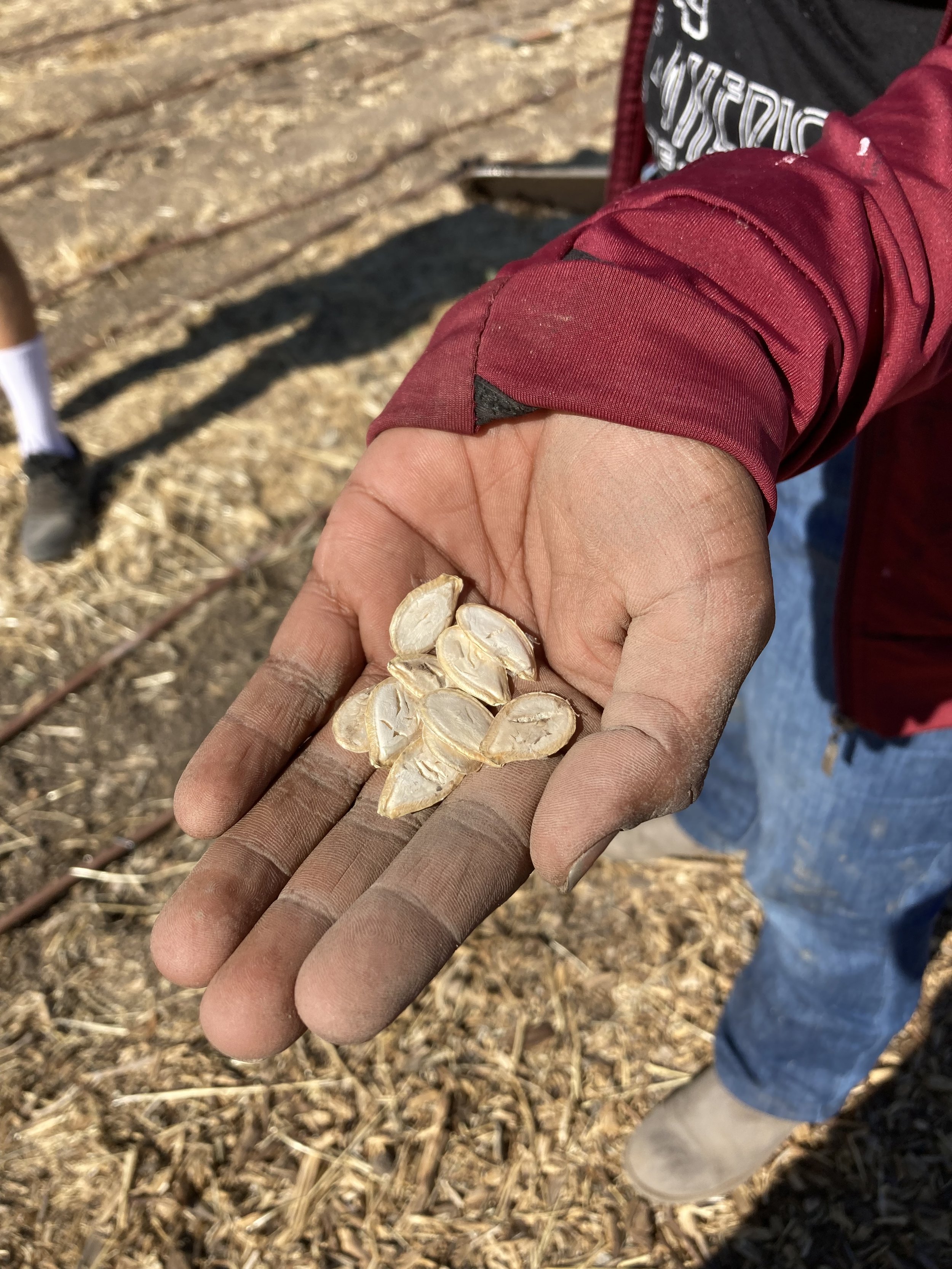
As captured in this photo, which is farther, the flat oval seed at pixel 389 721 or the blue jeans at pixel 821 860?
the blue jeans at pixel 821 860

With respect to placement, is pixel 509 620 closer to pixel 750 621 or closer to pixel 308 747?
pixel 308 747

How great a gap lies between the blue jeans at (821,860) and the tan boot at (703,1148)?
6 cm

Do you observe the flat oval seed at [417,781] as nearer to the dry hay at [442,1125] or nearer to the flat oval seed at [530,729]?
the flat oval seed at [530,729]

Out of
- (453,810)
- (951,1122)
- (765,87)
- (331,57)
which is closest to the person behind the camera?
(453,810)

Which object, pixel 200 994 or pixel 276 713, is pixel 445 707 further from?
pixel 200 994

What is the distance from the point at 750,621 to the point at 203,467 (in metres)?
2.45

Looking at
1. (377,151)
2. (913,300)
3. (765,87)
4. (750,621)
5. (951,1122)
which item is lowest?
(951,1122)

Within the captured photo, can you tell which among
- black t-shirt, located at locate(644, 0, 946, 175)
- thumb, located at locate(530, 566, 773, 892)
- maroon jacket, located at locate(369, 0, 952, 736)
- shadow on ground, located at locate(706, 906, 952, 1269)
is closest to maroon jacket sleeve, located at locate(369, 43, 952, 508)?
maroon jacket, located at locate(369, 0, 952, 736)

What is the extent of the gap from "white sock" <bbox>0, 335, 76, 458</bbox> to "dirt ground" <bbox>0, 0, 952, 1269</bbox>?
0.20 meters

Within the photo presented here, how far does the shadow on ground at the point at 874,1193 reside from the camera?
1.79m

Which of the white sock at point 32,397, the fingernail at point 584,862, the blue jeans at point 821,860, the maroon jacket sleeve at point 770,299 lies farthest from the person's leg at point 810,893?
the white sock at point 32,397

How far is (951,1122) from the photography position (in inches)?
76.5

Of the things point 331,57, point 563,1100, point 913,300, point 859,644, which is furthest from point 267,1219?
point 331,57

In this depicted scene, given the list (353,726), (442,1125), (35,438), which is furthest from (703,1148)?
(35,438)
